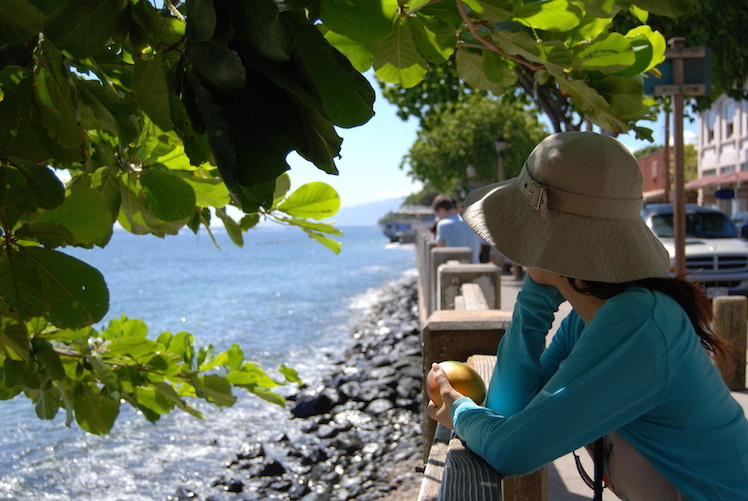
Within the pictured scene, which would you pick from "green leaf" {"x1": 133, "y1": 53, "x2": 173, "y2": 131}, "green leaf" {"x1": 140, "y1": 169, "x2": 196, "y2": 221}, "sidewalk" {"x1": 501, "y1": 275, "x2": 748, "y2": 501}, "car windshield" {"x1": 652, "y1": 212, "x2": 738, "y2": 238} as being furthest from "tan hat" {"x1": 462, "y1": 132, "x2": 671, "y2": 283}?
"car windshield" {"x1": 652, "y1": 212, "x2": 738, "y2": 238}

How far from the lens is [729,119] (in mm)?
38688

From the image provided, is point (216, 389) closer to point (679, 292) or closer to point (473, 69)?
point (473, 69)

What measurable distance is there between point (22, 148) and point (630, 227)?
144cm

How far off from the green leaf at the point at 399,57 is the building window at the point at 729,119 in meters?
40.4

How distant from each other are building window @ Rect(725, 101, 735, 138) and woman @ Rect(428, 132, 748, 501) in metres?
Result: 40.2

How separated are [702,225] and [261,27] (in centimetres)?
1295

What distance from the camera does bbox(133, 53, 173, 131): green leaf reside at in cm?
144

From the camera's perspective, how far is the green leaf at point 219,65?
88 centimetres

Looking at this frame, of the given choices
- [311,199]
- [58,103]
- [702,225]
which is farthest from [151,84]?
[702,225]

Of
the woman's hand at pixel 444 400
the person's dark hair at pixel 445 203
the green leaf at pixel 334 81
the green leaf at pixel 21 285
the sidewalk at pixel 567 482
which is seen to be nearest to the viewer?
the green leaf at pixel 334 81

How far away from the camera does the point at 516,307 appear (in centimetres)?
215

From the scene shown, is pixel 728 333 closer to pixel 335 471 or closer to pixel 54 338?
pixel 335 471

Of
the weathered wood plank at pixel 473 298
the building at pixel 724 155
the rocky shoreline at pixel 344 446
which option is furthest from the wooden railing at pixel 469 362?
the building at pixel 724 155

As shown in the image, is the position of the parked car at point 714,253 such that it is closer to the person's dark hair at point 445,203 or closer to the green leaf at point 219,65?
the person's dark hair at point 445,203
